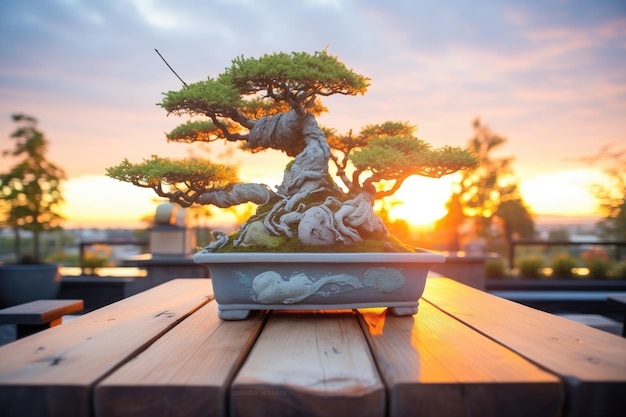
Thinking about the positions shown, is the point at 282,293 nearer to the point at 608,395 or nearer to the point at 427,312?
the point at 427,312

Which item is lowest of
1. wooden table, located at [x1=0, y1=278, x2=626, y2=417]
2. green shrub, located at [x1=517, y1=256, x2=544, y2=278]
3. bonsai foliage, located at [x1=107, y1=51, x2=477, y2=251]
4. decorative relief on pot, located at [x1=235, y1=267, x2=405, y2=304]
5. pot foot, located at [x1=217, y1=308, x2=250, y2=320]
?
green shrub, located at [x1=517, y1=256, x2=544, y2=278]

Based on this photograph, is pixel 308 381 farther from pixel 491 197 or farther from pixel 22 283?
pixel 491 197

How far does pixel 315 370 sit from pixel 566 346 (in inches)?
22.7

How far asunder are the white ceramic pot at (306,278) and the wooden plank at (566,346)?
0.25 m

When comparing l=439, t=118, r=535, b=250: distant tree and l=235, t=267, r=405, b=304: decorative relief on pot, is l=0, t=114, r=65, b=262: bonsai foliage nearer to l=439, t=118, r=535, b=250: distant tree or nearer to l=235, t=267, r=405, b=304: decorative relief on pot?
l=235, t=267, r=405, b=304: decorative relief on pot

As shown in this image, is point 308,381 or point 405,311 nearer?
point 308,381

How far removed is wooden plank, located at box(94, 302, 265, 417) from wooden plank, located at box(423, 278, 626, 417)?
585 millimetres

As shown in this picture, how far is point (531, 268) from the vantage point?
22.0 ft

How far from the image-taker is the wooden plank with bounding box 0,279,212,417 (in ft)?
2.20

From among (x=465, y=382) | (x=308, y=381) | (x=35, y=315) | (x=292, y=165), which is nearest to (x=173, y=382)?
(x=308, y=381)

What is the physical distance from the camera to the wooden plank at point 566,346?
679 millimetres

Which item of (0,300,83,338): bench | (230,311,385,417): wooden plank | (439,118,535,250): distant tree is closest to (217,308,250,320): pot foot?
(230,311,385,417): wooden plank

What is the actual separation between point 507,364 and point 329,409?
36 cm

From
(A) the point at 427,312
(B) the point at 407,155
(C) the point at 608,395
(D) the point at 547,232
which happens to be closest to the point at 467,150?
(B) the point at 407,155
